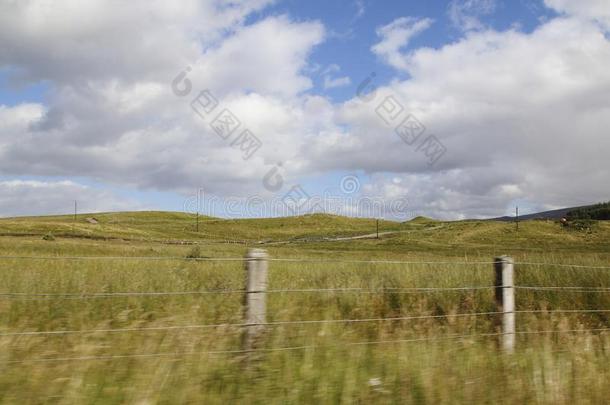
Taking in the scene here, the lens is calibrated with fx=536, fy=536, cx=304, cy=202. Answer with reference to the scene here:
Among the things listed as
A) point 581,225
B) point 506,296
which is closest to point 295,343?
point 506,296

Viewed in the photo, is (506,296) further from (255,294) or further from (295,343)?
(255,294)

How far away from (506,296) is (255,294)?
3.88 metres

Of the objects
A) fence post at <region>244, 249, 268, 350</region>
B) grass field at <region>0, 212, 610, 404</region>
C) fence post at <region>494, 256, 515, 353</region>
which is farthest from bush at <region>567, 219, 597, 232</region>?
fence post at <region>244, 249, 268, 350</region>

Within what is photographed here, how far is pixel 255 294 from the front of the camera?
5492 mm

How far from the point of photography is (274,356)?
5.69 metres


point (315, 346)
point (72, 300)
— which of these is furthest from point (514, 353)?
point (72, 300)

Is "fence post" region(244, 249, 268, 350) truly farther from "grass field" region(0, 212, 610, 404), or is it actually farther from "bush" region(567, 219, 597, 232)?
"bush" region(567, 219, 597, 232)

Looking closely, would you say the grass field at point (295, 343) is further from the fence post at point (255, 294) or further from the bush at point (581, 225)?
the bush at point (581, 225)

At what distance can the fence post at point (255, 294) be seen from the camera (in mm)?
5461

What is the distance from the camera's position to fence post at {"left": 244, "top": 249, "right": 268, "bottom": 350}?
546cm

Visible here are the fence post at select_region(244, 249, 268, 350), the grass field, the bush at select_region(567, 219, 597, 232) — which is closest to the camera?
the grass field

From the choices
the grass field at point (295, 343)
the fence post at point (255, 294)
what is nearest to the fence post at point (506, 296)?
the grass field at point (295, 343)

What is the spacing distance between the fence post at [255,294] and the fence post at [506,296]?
3.73 m

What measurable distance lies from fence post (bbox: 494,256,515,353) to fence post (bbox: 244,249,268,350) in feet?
12.2
